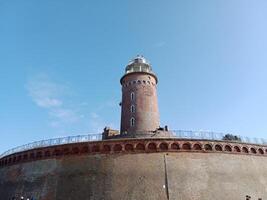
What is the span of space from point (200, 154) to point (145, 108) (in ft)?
35.9

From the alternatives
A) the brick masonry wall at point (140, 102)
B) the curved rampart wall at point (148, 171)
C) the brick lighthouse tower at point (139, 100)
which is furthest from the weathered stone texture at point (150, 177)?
A: the brick masonry wall at point (140, 102)

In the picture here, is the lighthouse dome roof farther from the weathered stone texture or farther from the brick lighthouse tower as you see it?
the weathered stone texture

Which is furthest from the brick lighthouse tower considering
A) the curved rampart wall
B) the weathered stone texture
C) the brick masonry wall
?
the weathered stone texture

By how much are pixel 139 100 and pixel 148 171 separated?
1249cm

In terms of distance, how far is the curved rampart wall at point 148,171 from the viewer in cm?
2248

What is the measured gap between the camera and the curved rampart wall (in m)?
22.5

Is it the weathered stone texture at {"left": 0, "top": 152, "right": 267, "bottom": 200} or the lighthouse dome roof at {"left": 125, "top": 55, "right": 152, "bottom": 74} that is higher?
the lighthouse dome roof at {"left": 125, "top": 55, "right": 152, "bottom": 74}

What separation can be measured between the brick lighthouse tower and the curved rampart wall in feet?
24.3

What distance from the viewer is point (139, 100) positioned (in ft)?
112

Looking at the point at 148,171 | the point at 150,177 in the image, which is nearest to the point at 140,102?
the point at 148,171

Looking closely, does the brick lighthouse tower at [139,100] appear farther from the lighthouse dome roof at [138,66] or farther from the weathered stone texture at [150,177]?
the weathered stone texture at [150,177]

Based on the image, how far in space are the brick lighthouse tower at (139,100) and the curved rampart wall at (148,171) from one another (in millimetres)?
7421

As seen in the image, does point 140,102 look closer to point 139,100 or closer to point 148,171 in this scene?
point 139,100

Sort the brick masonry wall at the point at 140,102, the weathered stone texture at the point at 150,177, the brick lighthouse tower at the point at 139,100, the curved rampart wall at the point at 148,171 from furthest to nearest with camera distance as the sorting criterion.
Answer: the brick masonry wall at the point at 140,102 < the brick lighthouse tower at the point at 139,100 < the curved rampart wall at the point at 148,171 < the weathered stone texture at the point at 150,177
